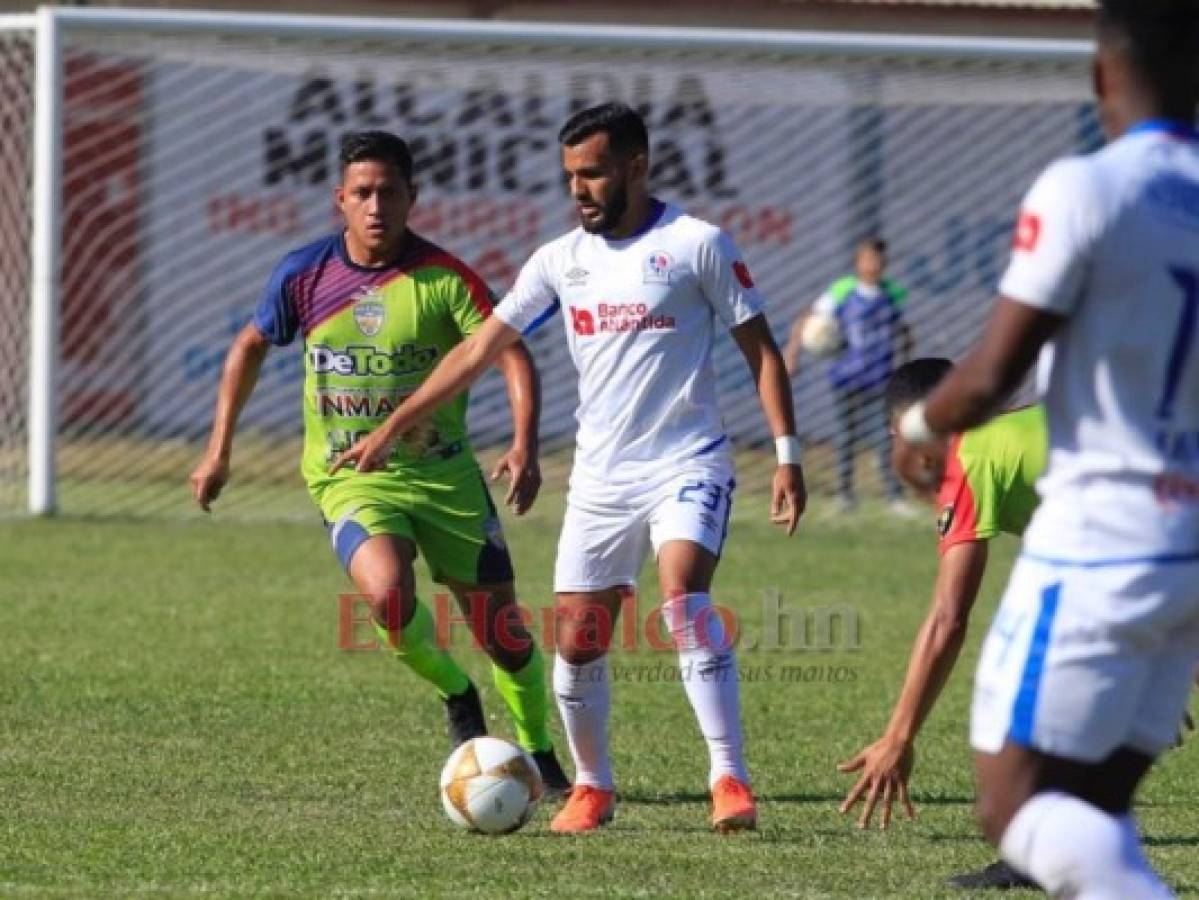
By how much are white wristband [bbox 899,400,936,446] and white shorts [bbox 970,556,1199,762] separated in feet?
0.86

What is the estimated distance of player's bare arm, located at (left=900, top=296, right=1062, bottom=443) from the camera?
162 inches

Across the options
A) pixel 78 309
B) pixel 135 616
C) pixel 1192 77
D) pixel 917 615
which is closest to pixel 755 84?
pixel 78 309

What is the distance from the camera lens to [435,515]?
8.27m

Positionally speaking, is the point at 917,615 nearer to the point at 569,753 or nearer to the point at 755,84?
the point at 569,753

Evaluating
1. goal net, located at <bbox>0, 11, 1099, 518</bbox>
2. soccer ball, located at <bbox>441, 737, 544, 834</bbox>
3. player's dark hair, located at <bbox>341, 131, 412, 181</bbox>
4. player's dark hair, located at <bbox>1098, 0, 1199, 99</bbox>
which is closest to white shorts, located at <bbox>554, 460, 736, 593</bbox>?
soccer ball, located at <bbox>441, 737, 544, 834</bbox>

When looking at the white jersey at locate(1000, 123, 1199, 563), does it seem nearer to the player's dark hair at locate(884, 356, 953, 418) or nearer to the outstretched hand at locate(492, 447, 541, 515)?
the player's dark hair at locate(884, 356, 953, 418)

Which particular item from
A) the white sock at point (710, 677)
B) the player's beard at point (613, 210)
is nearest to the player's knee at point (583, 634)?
the white sock at point (710, 677)

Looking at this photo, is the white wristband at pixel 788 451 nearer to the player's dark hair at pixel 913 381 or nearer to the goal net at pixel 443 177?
the player's dark hair at pixel 913 381

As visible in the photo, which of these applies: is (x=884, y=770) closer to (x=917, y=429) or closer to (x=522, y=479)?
(x=917, y=429)

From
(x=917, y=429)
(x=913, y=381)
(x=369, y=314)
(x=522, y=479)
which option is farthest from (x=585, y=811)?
(x=917, y=429)

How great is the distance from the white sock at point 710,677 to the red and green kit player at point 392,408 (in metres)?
1.01

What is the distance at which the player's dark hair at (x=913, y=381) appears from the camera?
19.0 feet

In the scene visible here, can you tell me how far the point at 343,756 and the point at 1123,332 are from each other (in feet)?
16.7

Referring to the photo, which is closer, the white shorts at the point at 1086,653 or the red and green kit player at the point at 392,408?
the white shorts at the point at 1086,653
